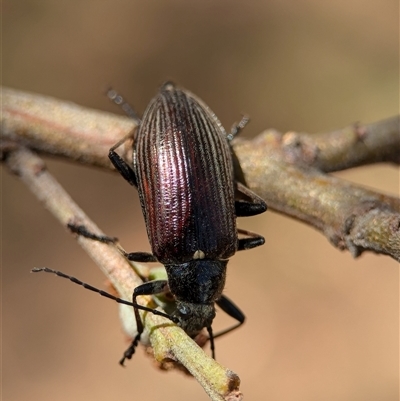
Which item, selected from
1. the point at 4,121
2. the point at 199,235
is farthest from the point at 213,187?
the point at 4,121

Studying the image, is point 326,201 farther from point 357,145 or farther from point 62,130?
point 62,130

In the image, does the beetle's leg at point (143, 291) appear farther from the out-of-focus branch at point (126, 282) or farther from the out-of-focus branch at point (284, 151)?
the out-of-focus branch at point (284, 151)

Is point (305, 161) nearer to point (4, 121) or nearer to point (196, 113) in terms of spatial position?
point (196, 113)

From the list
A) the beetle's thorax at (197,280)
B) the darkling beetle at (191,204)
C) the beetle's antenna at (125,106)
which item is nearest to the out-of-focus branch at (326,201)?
the darkling beetle at (191,204)

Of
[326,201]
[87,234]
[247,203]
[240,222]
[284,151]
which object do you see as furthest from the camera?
[240,222]

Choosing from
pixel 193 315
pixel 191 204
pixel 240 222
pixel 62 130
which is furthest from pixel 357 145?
pixel 240 222

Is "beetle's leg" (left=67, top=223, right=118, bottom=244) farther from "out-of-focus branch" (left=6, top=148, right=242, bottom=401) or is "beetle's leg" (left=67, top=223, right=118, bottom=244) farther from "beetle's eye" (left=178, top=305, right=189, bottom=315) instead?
"beetle's eye" (left=178, top=305, right=189, bottom=315)

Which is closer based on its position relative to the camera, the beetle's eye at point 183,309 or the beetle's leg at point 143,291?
the beetle's leg at point 143,291
